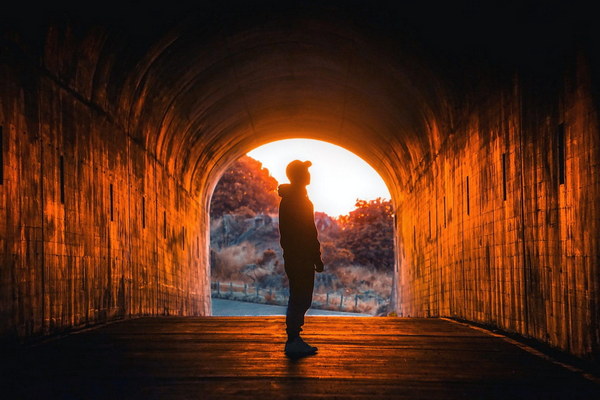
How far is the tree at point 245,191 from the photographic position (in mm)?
54031

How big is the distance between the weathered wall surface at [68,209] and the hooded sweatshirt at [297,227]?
2.48 meters

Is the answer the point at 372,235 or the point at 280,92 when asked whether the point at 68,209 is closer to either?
the point at 280,92

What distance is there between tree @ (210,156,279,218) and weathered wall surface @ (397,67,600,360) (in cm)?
4201

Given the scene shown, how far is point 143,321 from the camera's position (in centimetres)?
1041

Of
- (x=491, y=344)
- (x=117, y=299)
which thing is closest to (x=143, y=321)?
(x=117, y=299)

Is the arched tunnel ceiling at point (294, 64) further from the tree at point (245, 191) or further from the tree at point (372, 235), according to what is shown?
the tree at point (245, 191)

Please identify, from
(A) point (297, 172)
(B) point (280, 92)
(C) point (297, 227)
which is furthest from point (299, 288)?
(B) point (280, 92)

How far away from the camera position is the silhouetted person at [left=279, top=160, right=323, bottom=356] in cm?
619

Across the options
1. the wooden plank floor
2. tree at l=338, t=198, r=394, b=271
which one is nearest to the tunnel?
the wooden plank floor

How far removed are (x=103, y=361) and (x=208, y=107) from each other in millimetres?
9294

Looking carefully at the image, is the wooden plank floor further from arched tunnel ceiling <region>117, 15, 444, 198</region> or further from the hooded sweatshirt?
arched tunnel ceiling <region>117, 15, 444, 198</region>

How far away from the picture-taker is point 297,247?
6234 mm

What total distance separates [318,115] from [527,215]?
11.0 metres

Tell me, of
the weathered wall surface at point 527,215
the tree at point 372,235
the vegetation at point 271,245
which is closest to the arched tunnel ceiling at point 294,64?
the weathered wall surface at point 527,215
